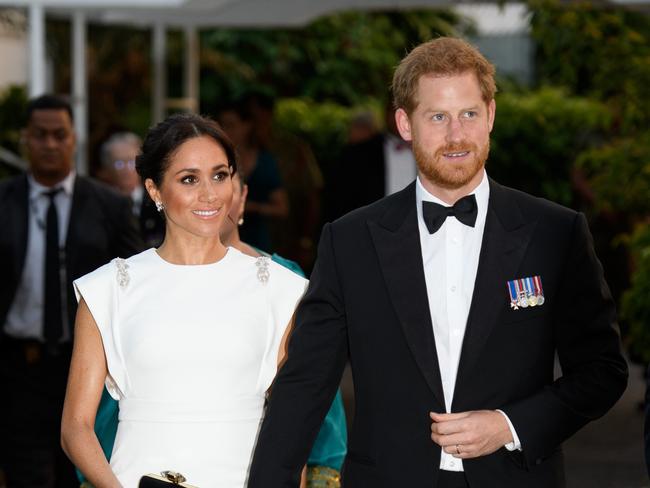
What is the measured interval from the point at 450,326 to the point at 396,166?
6.20 meters

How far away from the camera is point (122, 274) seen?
14.0 feet

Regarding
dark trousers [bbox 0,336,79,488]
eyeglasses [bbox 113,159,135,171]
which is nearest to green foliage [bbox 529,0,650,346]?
eyeglasses [bbox 113,159,135,171]

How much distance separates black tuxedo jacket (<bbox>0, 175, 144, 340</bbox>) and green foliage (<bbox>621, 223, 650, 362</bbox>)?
3006 mm

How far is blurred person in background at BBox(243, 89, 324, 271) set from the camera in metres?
10.8

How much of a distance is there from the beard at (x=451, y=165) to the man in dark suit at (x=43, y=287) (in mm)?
3060

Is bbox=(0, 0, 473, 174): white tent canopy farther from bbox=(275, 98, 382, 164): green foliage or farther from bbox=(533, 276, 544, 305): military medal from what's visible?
bbox=(533, 276, 544, 305): military medal

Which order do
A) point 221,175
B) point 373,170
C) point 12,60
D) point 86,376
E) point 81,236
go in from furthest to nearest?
point 12,60
point 373,170
point 81,236
point 221,175
point 86,376

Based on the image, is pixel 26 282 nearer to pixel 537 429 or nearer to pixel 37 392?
pixel 37 392

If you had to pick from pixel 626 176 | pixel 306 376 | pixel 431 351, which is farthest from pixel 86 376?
pixel 626 176

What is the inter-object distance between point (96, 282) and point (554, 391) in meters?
1.56

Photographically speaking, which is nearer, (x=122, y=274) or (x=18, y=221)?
(x=122, y=274)

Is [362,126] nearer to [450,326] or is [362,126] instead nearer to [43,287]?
[43,287]

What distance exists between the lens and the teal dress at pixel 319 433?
14.4ft

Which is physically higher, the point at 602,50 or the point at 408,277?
the point at 602,50
